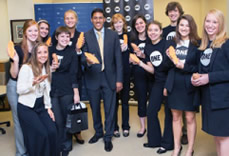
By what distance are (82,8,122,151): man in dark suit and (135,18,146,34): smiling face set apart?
0.34m

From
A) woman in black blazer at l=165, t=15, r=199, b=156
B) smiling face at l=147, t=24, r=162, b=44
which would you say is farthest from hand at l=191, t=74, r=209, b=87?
smiling face at l=147, t=24, r=162, b=44

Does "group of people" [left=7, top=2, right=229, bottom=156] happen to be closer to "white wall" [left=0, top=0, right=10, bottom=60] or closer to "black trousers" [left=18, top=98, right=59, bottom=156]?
"black trousers" [left=18, top=98, right=59, bottom=156]

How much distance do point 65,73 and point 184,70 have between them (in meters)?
1.40

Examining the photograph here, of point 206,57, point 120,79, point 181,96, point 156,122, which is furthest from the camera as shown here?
point 120,79

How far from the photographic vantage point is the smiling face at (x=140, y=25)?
137 inches

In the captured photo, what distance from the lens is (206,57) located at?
7.79 ft

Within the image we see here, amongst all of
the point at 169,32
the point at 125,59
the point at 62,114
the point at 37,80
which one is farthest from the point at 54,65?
the point at 169,32

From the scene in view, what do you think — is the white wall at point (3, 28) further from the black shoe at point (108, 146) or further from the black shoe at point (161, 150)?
the black shoe at point (161, 150)

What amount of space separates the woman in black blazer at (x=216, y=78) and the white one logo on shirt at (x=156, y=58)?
76 cm

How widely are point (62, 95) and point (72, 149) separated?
0.82 metres

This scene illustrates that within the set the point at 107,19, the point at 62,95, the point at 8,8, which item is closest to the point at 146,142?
the point at 62,95

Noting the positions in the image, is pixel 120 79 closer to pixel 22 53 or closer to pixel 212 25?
pixel 22 53

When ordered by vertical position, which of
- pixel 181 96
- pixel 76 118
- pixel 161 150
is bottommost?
pixel 161 150

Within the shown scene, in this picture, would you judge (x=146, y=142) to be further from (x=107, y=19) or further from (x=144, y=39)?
(x=107, y=19)
